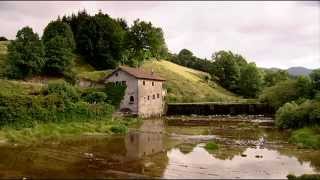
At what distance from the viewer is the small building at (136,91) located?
63.9m

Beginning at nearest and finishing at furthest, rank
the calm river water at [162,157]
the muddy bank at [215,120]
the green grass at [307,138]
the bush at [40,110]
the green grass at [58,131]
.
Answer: the calm river water at [162,157]
the green grass at [307,138]
the green grass at [58,131]
the bush at [40,110]
the muddy bank at [215,120]

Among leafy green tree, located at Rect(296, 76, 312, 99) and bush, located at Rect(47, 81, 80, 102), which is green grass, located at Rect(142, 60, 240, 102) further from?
bush, located at Rect(47, 81, 80, 102)

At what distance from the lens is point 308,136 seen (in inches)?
1588

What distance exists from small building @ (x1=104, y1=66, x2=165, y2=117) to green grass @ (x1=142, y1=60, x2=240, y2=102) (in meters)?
12.9

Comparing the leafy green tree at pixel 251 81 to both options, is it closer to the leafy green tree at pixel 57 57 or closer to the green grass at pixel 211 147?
the leafy green tree at pixel 57 57

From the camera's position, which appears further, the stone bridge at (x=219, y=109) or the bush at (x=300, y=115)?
the stone bridge at (x=219, y=109)

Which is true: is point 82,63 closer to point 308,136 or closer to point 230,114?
point 230,114

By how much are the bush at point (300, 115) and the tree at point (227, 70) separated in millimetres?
47381

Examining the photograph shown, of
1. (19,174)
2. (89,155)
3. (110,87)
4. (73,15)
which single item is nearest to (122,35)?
(73,15)

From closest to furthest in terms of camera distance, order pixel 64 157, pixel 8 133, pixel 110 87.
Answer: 1. pixel 64 157
2. pixel 8 133
3. pixel 110 87

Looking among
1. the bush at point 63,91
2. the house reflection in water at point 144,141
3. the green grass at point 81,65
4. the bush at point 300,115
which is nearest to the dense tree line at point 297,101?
the bush at point 300,115

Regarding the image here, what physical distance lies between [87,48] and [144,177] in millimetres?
63444

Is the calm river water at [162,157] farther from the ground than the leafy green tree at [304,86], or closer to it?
closer to it

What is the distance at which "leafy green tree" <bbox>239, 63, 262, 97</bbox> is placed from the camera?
3790 inches
